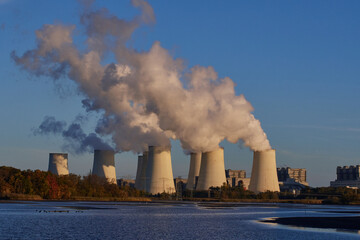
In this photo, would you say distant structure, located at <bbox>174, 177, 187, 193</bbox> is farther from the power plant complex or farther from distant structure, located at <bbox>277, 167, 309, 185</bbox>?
distant structure, located at <bbox>277, 167, 309, 185</bbox>

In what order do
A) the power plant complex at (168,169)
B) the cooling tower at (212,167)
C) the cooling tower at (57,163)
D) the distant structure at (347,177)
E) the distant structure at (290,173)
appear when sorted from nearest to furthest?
the power plant complex at (168,169) < the cooling tower at (212,167) < the cooling tower at (57,163) < the distant structure at (347,177) < the distant structure at (290,173)

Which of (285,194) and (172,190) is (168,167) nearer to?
(172,190)

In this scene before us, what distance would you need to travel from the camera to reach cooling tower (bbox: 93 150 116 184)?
72.6 metres

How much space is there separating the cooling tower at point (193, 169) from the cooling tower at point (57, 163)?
2005 centimetres

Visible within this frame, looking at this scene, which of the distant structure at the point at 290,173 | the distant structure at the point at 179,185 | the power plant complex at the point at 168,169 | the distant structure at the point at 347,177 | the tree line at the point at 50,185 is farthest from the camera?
the distant structure at the point at 290,173

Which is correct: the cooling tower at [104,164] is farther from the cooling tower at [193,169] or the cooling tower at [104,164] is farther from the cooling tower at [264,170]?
the cooling tower at [264,170]

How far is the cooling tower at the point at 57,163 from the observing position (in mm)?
74812

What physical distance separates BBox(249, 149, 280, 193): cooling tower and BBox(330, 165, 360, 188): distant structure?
69.8m

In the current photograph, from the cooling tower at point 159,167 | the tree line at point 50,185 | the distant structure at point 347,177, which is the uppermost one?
the distant structure at point 347,177

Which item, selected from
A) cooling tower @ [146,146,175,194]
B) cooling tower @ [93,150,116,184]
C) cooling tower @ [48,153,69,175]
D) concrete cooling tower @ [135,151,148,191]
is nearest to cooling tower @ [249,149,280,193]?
cooling tower @ [146,146,175,194]

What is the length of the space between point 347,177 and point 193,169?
237 ft

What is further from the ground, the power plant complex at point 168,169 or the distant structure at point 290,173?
the distant structure at point 290,173

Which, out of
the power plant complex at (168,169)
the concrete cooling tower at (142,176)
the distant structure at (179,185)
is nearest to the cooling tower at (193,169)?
the distant structure at (179,185)

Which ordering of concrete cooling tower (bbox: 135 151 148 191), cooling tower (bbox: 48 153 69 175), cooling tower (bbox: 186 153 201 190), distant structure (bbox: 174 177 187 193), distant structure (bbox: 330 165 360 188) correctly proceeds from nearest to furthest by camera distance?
cooling tower (bbox: 48 153 69 175), concrete cooling tower (bbox: 135 151 148 191), cooling tower (bbox: 186 153 201 190), distant structure (bbox: 174 177 187 193), distant structure (bbox: 330 165 360 188)
